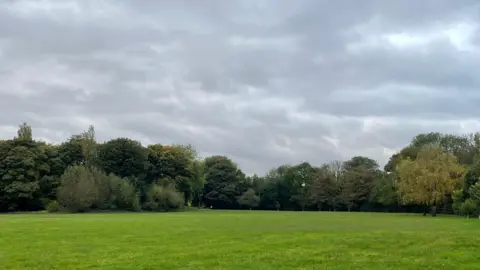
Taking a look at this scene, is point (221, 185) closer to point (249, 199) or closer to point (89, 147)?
point (249, 199)

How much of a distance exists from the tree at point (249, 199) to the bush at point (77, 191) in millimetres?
62982

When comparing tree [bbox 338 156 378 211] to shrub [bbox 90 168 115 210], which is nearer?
shrub [bbox 90 168 115 210]

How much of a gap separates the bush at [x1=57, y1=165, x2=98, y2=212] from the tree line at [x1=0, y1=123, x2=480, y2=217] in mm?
208

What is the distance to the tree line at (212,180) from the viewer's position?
3479 inches

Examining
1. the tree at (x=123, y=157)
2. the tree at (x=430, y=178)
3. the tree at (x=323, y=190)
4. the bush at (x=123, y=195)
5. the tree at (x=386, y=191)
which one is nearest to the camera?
the tree at (x=430, y=178)

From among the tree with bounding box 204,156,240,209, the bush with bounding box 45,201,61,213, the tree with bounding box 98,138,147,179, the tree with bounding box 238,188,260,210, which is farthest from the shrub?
the tree with bounding box 204,156,240,209

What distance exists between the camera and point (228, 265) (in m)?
19.6

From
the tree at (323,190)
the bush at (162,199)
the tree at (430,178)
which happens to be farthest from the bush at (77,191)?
the tree at (323,190)

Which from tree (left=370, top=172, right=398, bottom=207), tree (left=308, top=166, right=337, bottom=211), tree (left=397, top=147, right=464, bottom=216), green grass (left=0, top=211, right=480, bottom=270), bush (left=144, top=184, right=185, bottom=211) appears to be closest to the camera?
green grass (left=0, top=211, right=480, bottom=270)

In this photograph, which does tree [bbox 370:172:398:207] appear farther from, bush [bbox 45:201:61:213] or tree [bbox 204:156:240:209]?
bush [bbox 45:201:61:213]

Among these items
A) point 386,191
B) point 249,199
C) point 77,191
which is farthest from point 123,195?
point 386,191

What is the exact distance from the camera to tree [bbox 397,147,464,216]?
283ft

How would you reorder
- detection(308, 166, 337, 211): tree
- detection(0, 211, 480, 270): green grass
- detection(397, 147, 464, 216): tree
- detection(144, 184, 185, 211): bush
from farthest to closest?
detection(308, 166, 337, 211): tree → detection(144, 184, 185, 211): bush → detection(397, 147, 464, 216): tree → detection(0, 211, 480, 270): green grass

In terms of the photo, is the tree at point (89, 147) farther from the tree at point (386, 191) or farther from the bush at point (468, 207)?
the bush at point (468, 207)
